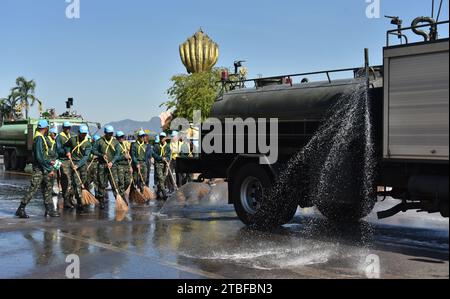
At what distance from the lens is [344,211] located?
383 inches

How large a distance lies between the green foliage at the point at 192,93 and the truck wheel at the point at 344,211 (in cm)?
2385

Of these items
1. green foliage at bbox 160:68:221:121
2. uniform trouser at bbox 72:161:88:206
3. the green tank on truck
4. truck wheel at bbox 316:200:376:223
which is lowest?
truck wheel at bbox 316:200:376:223

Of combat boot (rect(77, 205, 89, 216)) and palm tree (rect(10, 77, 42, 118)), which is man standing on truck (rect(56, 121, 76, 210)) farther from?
palm tree (rect(10, 77, 42, 118))

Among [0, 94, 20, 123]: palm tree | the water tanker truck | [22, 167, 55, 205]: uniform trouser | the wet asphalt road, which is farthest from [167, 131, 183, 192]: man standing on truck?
[0, 94, 20, 123]: palm tree

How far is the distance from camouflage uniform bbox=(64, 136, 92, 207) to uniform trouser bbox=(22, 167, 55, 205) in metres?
1.17

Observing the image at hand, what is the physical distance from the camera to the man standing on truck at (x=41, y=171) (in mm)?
11234

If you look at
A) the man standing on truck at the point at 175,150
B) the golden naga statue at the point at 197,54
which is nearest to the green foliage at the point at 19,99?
the golden naga statue at the point at 197,54

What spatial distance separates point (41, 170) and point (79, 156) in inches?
70.1

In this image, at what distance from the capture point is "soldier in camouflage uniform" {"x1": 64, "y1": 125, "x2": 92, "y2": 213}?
41.7ft

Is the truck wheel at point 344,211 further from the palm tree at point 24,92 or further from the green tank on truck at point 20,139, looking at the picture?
the palm tree at point 24,92

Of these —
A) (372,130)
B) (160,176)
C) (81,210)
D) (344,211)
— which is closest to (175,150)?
(160,176)

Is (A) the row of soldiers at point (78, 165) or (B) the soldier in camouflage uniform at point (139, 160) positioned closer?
(A) the row of soldiers at point (78, 165)
